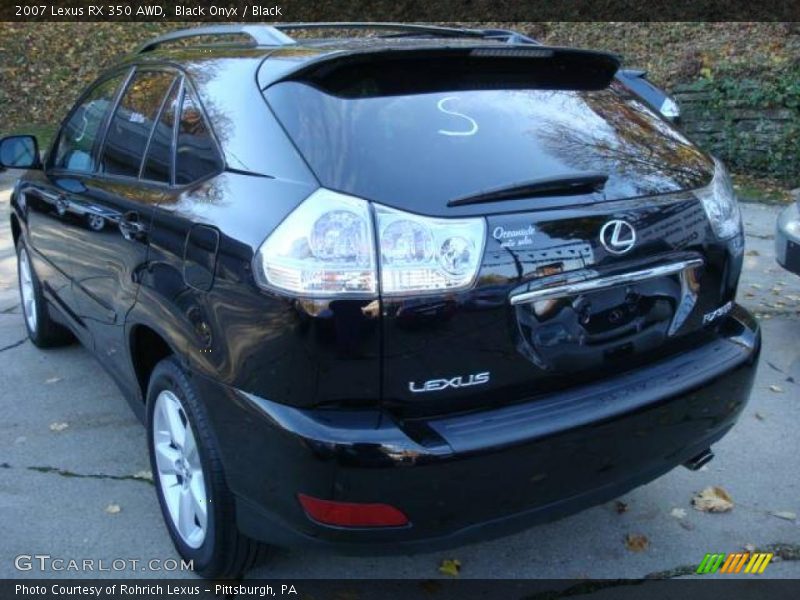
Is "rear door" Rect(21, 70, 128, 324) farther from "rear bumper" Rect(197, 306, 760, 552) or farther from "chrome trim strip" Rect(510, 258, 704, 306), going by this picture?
"chrome trim strip" Rect(510, 258, 704, 306)

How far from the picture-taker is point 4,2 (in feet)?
51.4

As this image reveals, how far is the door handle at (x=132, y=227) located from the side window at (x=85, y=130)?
77 centimetres

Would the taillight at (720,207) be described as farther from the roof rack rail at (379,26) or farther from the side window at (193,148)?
the side window at (193,148)

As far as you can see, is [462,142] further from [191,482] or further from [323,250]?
[191,482]

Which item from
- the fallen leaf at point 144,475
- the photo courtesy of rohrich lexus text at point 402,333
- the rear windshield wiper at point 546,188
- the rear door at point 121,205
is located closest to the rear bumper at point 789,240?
the photo courtesy of rohrich lexus text at point 402,333

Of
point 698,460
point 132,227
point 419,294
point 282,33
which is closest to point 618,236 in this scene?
point 419,294

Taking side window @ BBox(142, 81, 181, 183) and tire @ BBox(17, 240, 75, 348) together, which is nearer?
side window @ BBox(142, 81, 181, 183)

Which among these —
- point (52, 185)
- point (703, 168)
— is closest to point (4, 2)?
point (52, 185)

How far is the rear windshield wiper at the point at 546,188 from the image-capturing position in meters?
2.22

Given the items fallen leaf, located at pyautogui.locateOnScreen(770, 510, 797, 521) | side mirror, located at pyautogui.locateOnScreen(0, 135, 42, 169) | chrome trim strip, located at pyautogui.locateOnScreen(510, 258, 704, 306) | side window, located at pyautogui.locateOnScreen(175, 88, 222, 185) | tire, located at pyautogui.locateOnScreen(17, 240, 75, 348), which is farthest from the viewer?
tire, located at pyautogui.locateOnScreen(17, 240, 75, 348)

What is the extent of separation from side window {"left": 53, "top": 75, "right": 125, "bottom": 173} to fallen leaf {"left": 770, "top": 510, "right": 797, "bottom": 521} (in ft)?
10.7

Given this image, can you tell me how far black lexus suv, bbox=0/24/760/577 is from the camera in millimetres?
2119

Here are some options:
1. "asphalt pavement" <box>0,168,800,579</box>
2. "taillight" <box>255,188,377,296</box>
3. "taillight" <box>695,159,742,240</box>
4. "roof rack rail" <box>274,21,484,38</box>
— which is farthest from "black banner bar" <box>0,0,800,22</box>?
"taillight" <box>255,188,377,296</box>

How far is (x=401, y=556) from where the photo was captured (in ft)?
8.15
